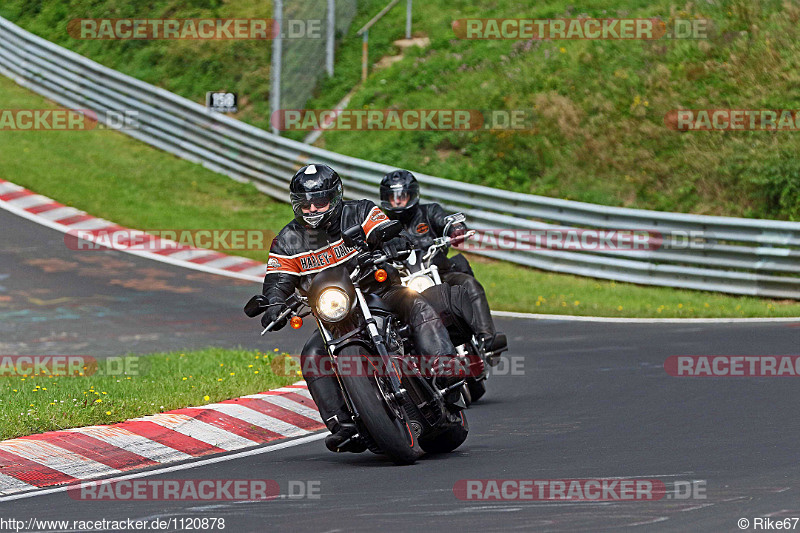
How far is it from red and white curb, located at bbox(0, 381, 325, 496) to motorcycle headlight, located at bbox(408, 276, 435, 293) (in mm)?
1255

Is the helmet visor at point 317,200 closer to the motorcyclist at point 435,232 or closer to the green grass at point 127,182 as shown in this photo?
the motorcyclist at point 435,232

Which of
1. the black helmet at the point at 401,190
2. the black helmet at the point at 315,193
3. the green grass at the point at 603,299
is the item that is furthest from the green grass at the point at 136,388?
the green grass at the point at 603,299

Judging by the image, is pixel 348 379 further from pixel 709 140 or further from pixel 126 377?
pixel 709 140

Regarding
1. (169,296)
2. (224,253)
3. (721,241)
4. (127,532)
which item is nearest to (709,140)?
(721,241)

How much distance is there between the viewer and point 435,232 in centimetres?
1091

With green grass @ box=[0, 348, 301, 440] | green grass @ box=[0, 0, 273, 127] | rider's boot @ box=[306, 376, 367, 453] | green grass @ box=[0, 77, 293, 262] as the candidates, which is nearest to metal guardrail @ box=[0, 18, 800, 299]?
green grass @ box=[0, 77, 293, 262]

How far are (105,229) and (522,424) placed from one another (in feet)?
42.0

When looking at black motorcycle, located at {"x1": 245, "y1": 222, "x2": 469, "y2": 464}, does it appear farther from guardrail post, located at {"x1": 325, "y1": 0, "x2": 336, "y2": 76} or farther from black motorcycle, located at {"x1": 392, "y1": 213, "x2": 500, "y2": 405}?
guardrail post, located at {"x1": 325, "y1": 0, "x2": 336, "y2": 76}

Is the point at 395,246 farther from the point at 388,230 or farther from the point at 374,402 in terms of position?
the point at 374,402

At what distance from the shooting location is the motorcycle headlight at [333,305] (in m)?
7.52

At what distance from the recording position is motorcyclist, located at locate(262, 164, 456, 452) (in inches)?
306

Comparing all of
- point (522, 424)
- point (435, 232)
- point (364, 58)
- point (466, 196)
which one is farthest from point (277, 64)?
point (522, 424)

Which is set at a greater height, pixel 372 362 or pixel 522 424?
pixel 372 362

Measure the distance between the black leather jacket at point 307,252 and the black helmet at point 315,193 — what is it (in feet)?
0.27
